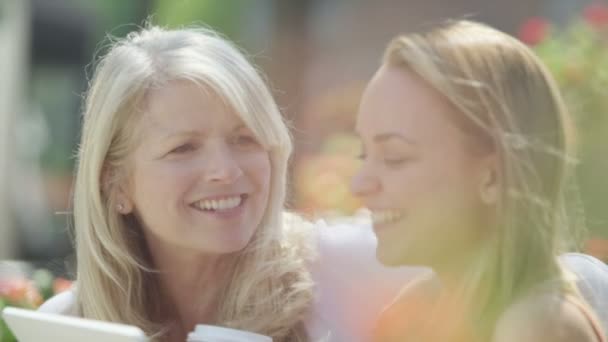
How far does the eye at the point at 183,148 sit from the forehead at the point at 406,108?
0.47m

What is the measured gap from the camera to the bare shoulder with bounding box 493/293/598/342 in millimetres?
1109

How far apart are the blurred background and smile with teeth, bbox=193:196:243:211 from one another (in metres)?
0.30

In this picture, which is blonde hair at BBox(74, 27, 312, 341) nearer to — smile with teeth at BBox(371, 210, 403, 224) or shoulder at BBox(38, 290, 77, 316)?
shoulder at BBox(38, 290, 77, 316)

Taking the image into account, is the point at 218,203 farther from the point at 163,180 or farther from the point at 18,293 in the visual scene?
the point at 18,293

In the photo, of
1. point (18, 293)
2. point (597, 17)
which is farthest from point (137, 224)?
point (597, 17)

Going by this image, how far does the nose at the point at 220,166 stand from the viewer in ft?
5.20

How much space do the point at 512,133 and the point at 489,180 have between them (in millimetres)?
59

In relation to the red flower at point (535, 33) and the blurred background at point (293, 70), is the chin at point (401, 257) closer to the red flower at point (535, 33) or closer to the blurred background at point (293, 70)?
the blurred background at point (293, 70)

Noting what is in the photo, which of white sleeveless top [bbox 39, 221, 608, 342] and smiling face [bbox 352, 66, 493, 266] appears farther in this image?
white sleeveless top [bbox 39, 221, 608, 342]

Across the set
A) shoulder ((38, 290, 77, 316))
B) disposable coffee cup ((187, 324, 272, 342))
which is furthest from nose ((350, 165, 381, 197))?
shoulder ((38, 290, 77, 316))

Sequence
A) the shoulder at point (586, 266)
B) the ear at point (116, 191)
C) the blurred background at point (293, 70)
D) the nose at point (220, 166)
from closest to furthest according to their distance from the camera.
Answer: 1. the shoulder at point (586, 266)
2. the nose at point (220, 166)
3. the ear at point (116, 191)
4. the blurred background at point (293, 70)

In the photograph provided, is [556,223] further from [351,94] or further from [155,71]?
[351,94]

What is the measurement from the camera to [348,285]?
5.44 feet

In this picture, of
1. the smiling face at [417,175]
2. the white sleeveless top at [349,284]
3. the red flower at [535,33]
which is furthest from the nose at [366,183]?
the red flower at [535,33]
